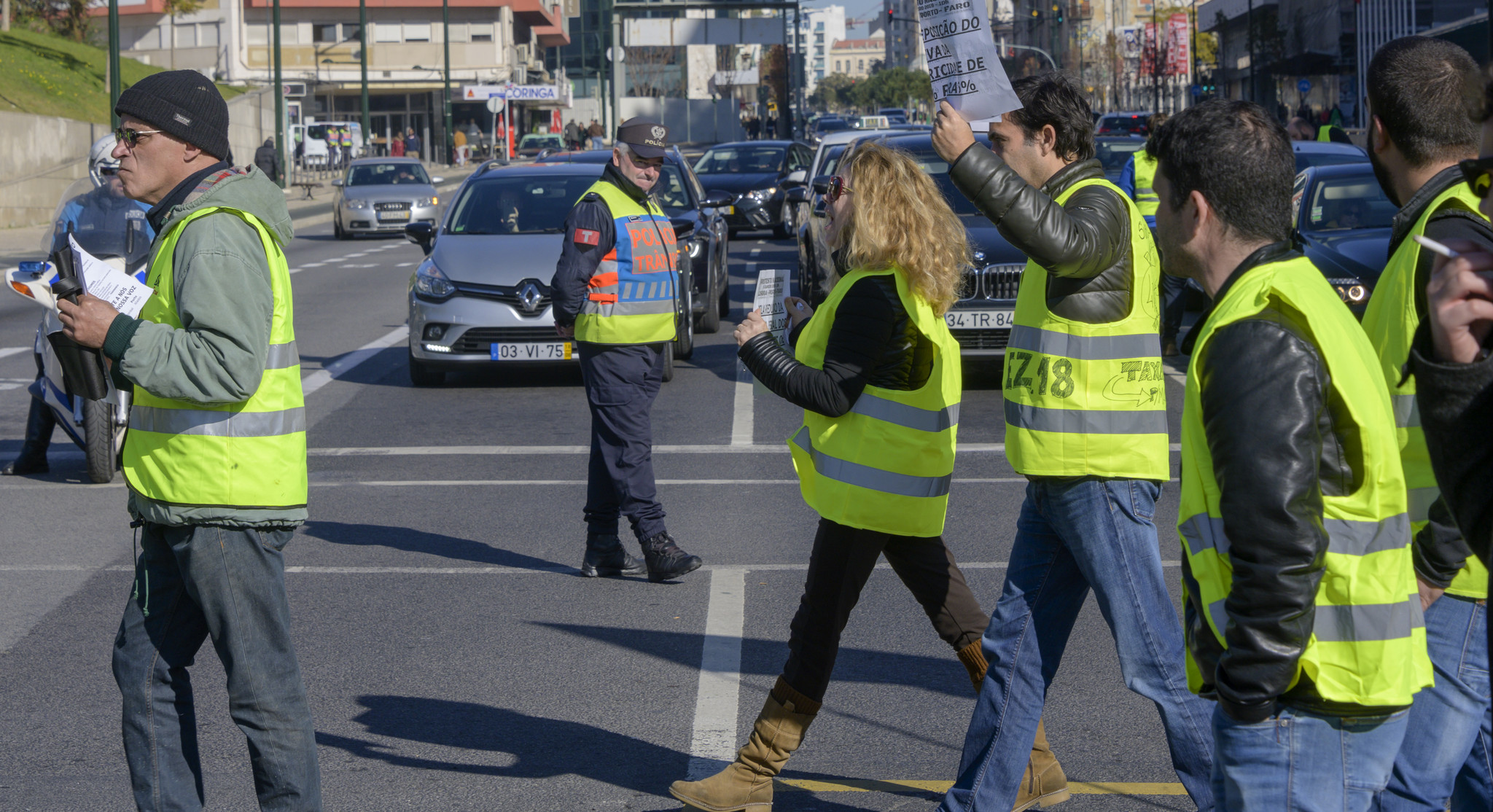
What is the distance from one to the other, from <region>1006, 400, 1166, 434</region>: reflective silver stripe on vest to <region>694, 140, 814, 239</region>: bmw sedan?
22.1m

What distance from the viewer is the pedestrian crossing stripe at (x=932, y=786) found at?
430cm

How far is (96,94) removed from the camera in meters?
47.0

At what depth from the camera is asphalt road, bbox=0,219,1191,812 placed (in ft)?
14.7

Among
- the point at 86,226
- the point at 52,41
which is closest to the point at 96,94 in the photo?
the point at 52,41

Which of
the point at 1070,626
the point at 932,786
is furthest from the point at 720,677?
the point at 1070,626

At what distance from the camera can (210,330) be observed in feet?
11.0

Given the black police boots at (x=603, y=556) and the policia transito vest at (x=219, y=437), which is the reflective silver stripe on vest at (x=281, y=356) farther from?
the black police boots at (x=603, y=556)

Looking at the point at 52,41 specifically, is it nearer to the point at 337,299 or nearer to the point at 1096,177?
the point at 337,299

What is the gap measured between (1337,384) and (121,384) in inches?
98.3

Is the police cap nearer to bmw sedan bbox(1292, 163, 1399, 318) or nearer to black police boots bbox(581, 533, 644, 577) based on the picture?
black police boots bbox(581, 533, 644, 577)

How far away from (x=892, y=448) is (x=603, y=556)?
3008 millimetres

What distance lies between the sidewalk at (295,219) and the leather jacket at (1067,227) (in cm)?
866

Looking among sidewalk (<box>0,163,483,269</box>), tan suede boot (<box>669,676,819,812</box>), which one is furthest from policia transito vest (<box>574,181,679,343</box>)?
sidewalk (<box>0,163,483,269</box>)

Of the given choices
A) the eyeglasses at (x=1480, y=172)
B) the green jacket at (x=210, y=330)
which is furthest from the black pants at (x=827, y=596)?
the eyeglasses at (x=1480, y=172)
